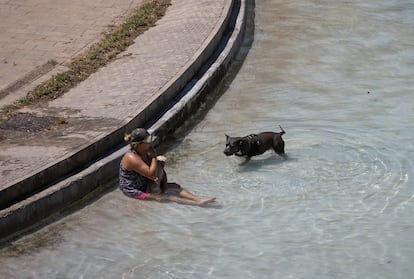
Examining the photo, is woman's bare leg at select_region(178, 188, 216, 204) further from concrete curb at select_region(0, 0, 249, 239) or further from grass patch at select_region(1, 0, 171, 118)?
grass patch at select_region(1, 0, 171, 118)

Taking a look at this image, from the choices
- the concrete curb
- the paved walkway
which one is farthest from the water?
the paved walkway

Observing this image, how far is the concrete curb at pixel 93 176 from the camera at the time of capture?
9.24 meters

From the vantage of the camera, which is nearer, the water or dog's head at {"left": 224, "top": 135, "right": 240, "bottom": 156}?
the water

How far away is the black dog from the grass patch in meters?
3.00

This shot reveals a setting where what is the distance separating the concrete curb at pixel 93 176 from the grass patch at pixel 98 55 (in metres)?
1.44

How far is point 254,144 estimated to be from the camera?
10844 mm

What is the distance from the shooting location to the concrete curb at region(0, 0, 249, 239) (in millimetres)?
9242

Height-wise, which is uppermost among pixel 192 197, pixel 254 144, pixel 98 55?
pixel 98 55

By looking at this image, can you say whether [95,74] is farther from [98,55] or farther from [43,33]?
[43,33]

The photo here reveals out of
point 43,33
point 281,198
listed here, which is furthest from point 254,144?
point 43,33

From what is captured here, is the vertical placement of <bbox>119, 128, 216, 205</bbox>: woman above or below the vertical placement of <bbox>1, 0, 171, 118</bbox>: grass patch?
below

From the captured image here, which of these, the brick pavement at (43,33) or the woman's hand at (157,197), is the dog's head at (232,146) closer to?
the woman's hand at (157,197)

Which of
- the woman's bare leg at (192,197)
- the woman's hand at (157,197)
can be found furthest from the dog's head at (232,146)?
the woman's hand at (157,197)

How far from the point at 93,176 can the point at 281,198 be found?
7.01 feet
